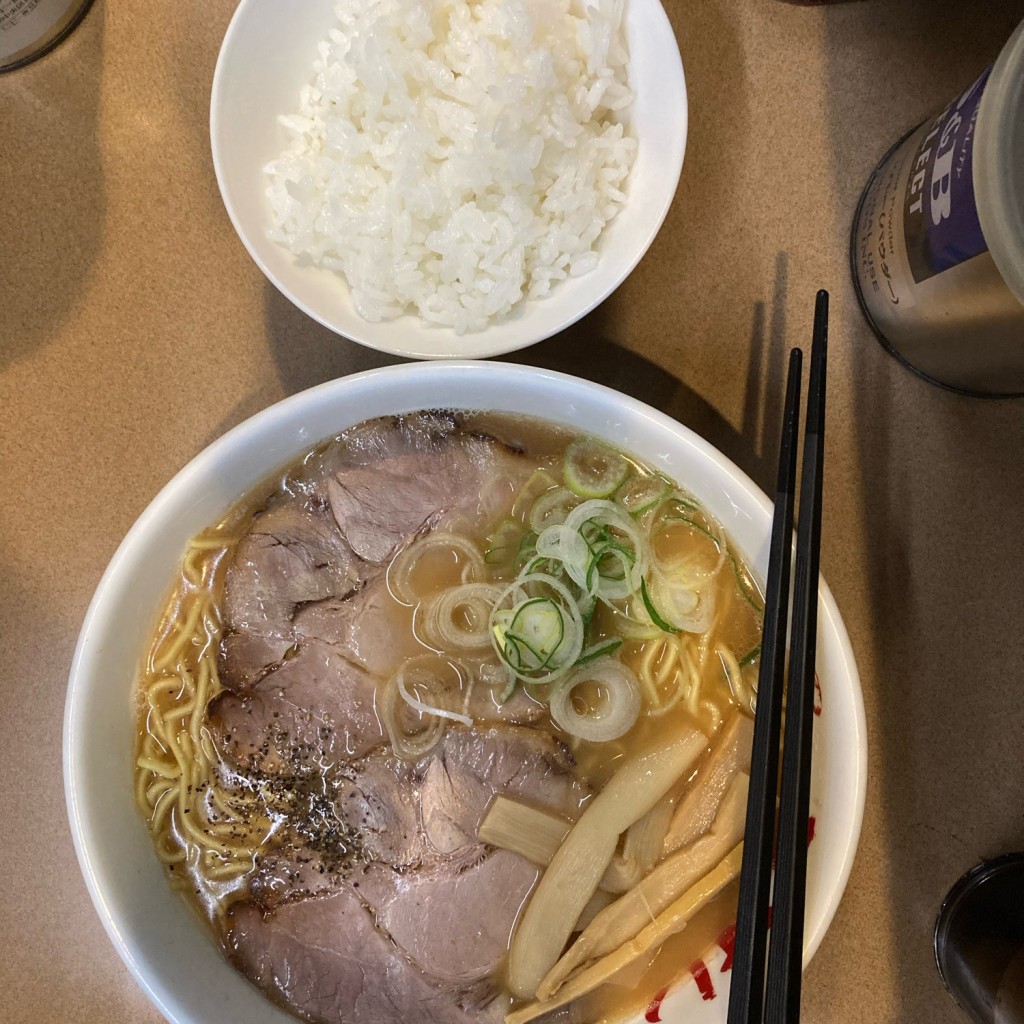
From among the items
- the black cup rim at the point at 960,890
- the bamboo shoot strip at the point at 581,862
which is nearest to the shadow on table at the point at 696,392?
the bamboo shoot strip at the point at 581,862

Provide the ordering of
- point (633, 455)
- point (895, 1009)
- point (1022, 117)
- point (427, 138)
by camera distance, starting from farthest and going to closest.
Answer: point (895, 1009) < point (633, 455) < point (427, 138) < point (1022, 117)

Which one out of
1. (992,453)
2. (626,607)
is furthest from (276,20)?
(992,453)

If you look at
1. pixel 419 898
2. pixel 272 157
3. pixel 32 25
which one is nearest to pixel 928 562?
pixel 419 898

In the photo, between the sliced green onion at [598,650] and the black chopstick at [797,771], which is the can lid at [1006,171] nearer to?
the black chopstick at [797,771]

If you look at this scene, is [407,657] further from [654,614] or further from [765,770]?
[765,770]

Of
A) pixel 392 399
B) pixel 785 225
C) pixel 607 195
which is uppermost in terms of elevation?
pixel 607 195

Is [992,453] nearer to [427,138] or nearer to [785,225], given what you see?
[785,225]

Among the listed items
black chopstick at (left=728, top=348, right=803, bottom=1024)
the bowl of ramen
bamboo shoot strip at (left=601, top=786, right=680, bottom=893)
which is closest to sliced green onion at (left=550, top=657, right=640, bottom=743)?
the bowl of ramen
